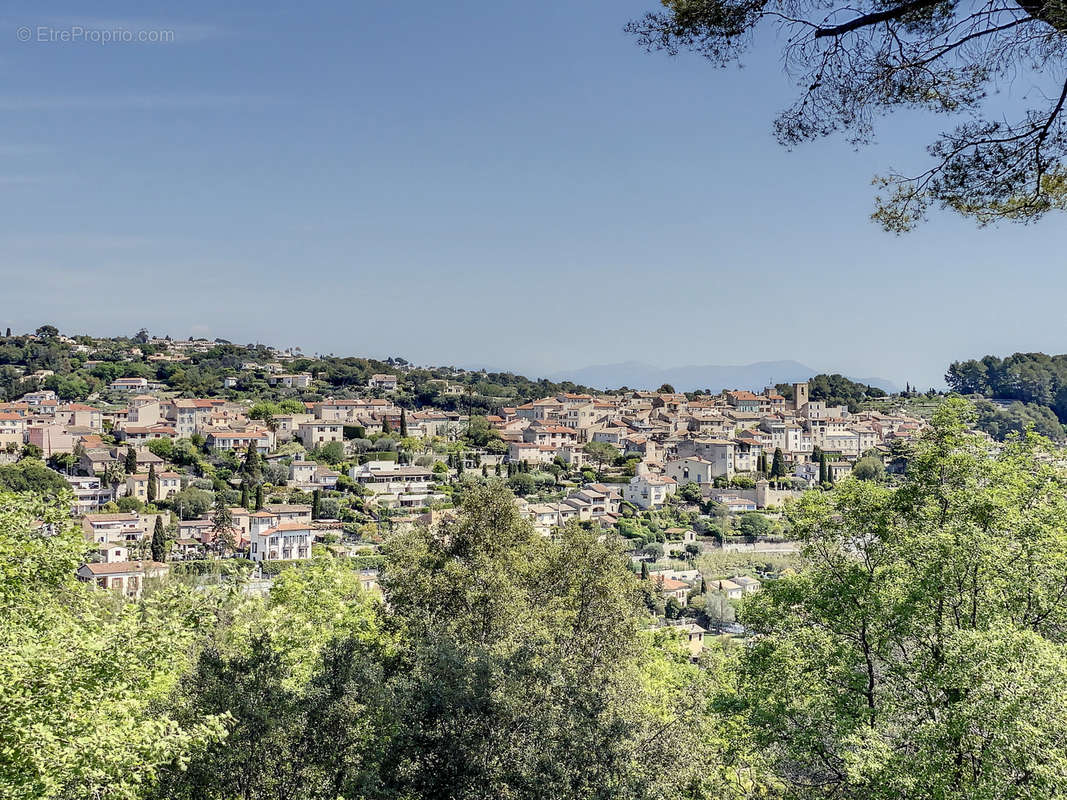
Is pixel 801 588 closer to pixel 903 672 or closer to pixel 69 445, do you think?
pixel 903 672

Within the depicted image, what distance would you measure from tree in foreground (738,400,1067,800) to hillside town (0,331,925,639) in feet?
98.4

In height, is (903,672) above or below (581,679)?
above

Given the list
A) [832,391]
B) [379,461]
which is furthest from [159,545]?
[832,391]

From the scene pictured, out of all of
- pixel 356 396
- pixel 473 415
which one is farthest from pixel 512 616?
pixel 356 396

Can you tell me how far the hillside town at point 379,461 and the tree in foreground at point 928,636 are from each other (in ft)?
98.4

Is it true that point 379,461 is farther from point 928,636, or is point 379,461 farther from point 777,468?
point 928,636

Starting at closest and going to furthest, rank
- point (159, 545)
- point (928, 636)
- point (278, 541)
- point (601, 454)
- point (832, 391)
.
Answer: point (928, 636) < point (159, 545) < point (278, 541) < point (601, 454) < point (832, 391)

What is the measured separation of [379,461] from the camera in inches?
2645

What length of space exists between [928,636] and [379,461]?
6237 centimetres

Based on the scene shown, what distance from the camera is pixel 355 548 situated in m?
47.1

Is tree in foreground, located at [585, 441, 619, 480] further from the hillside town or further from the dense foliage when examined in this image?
A: the dense foliage

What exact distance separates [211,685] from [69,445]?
6527 centimetres

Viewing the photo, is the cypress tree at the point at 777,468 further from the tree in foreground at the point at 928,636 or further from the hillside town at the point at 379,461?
the tree in foreground at the point at 928,636

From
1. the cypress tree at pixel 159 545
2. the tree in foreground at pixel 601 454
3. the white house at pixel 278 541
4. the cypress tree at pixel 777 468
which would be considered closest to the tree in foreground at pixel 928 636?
the white house at pixel 278 541
